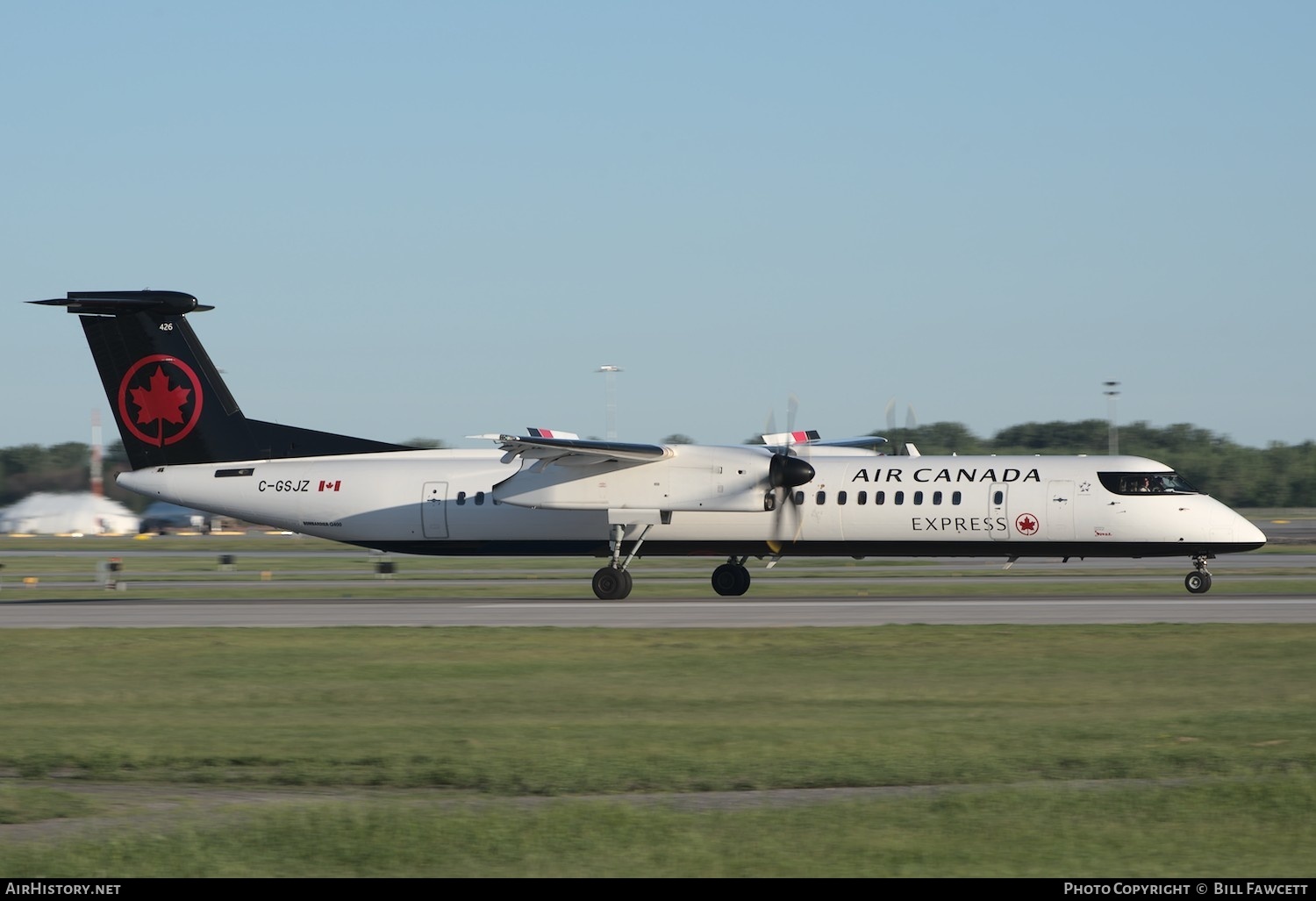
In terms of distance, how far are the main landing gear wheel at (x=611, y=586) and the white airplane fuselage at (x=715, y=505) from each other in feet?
4.28

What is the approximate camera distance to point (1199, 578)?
31.5 metres

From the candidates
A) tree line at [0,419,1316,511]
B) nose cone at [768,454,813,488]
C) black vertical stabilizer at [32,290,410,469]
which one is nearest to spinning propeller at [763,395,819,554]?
nose cone at [768,454,813,488]

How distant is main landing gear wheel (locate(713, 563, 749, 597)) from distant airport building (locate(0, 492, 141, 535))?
2404 inches

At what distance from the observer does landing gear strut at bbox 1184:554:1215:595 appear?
31297 mm

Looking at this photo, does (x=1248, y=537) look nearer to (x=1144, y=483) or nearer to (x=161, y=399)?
(x=1144, y=483)

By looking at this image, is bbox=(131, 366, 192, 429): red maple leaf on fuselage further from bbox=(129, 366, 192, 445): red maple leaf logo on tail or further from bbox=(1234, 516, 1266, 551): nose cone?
bbox=(1234, 516, 1266, 551): nose cone

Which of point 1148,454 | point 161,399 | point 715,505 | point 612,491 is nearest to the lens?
point 715,505

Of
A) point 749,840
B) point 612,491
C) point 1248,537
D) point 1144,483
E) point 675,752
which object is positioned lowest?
point 675,752

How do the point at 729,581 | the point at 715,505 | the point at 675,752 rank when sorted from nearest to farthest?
the point at 675,752
the point at 715,505
the point at 729,581

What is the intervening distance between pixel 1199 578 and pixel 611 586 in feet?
43.8

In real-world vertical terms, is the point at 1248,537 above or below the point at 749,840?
above

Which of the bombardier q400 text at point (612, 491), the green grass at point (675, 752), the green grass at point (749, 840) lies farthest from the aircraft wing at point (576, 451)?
the green grass at point (749, 840)

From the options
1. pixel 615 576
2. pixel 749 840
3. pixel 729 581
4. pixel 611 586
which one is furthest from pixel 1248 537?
pixel 749 840
